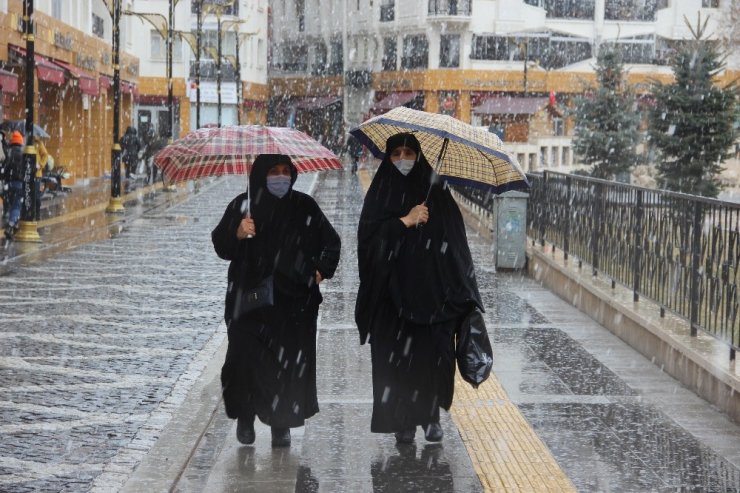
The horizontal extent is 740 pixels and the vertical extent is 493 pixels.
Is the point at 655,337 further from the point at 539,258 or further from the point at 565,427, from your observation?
the point at 539,258

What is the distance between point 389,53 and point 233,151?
223ft

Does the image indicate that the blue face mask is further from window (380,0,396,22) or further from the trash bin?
window (380,0,396,22)

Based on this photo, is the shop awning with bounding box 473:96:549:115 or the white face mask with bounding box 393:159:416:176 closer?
the white face mask with bounding box 393:159:416:176

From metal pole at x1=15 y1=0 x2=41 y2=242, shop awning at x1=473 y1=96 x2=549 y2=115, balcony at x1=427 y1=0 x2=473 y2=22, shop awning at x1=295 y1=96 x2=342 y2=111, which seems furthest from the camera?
shop awning at x1=295 y1=96 x2=342 y2=111

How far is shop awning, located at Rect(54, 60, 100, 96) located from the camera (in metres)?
32.3

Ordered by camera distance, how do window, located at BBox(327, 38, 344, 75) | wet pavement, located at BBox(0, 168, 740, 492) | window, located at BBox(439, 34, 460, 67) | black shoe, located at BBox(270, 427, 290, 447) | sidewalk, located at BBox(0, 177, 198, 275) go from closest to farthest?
wet pavement, located at BBox(0, 168, 740, 492) < black shoe, located at BBox(270, 427, 290, 447) < sidewalk, located at BBox(0, 177, 198, 275) < window, located at BBox(439, 34, 460, 67) < window, located at BBox(327, 38, 344, 75)

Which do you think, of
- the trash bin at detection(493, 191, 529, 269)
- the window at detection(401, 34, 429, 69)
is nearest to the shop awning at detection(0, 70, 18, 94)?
the trash bin at detection(493, 191, 529, 269)

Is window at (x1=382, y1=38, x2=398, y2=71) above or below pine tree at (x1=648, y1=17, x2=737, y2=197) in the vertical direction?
above

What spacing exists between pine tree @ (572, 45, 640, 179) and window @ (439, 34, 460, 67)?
3314cm

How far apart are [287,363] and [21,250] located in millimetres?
11866

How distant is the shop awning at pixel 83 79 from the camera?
106 feet

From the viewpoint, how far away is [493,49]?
231 ft

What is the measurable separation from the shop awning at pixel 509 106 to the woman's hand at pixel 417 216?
195 ft

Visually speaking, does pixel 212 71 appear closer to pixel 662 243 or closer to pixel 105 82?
pixel 105 82
